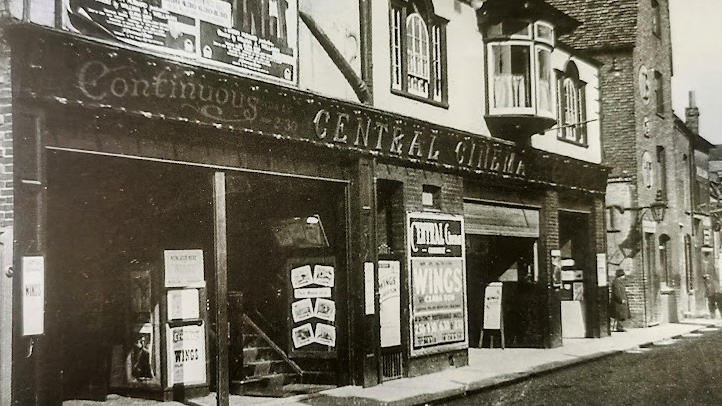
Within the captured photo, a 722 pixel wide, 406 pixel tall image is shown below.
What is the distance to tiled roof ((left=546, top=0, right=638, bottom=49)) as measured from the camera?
2509 cm

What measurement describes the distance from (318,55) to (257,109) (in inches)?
75.0

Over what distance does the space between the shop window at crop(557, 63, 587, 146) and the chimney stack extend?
1931cm

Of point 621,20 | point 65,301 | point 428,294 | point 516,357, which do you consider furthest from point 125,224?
point 621,20

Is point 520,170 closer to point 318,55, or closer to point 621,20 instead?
point 318,55

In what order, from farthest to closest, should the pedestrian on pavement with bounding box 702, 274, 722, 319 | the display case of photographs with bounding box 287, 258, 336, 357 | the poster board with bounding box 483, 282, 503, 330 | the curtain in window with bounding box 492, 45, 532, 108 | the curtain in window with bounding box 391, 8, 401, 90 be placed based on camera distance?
the pedestrian on pavement with bounding box 702, 274, 722, 319
the poster board with bounding box 483, 282, 503, 330
the curtain in window with bounding box 492, 45, 532, 108
the curtain in window with bounding box 391, 8, 401, 90
the display case of photographs with bounding box 287, 258, 336, 357

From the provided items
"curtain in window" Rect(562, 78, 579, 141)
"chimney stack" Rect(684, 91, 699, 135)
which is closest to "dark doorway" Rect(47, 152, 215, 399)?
"curtain in window" Rect(562, 78, 579, 141)

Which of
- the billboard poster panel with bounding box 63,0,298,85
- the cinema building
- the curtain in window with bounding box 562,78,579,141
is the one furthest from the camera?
the curtain in window with bounding box 562,78,579,141

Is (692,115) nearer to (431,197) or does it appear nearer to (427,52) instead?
(427,52)

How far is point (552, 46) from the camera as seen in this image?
59.0 feet

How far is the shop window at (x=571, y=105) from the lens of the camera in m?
20.4

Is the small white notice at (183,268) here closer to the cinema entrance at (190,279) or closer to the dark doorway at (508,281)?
the cinema entrance at (190,279)

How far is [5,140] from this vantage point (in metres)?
8.03

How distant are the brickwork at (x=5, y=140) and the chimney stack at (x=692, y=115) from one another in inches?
1419

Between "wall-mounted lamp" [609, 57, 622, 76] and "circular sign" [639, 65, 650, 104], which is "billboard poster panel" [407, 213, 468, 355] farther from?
"circular sign" [639, 65, 650, 104]
